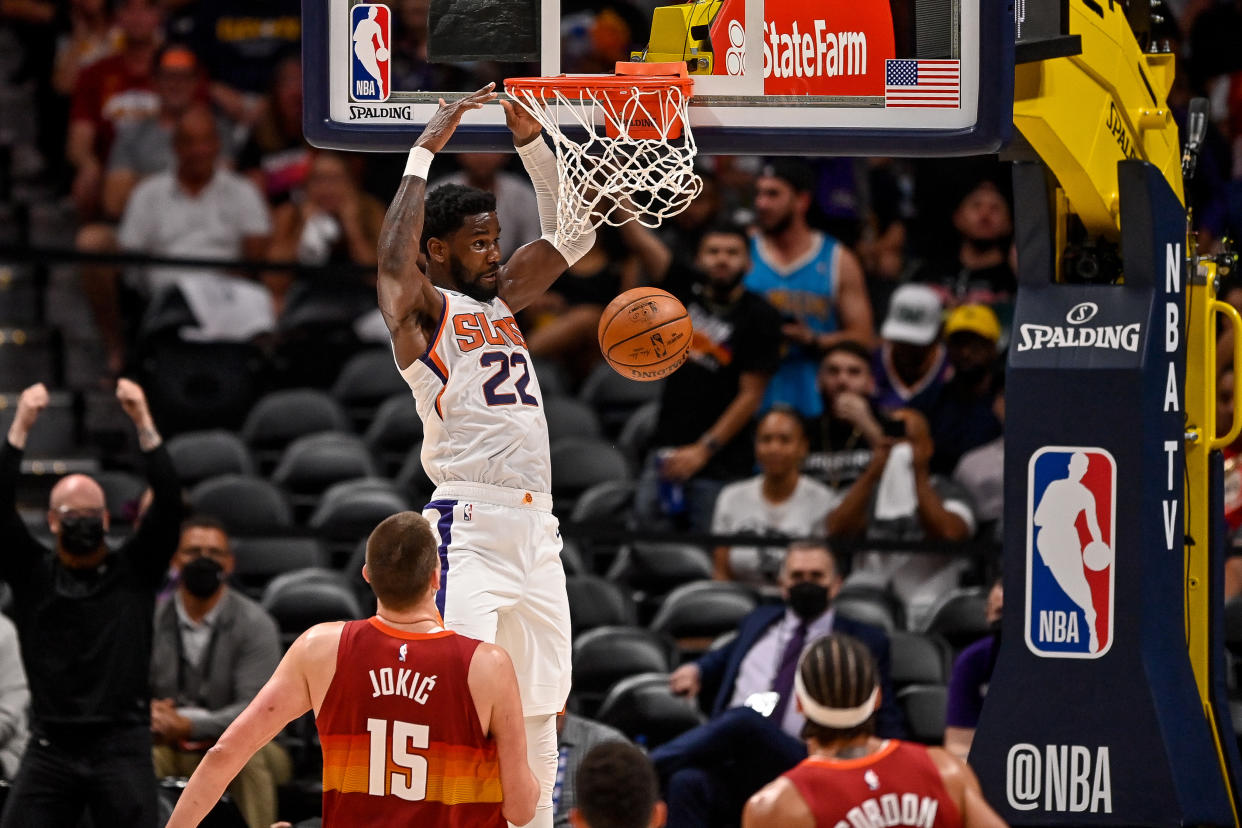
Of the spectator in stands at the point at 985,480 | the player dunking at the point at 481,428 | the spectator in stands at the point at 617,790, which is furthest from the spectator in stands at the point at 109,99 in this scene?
the spectator in stands at the point at 617,790

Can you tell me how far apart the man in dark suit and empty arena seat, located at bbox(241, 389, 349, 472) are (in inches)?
144

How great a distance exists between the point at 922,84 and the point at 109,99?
8270 mm

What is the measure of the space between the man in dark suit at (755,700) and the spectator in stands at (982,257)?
2.57 m

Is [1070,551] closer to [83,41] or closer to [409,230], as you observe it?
[409,230]

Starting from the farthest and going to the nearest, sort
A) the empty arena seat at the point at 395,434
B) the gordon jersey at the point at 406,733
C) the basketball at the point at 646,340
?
the empty arena seat at the point at 395,434, the basketball at the point at 646,340, the gordon jersey at the point at 406,733

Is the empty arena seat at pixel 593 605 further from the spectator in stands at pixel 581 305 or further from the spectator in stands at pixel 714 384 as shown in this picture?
the spectator in stands at pixel 581 305

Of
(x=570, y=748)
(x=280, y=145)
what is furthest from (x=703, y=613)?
(x=280, y=145)

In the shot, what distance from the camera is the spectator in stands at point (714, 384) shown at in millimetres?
9805

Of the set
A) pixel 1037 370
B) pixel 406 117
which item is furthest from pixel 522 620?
pixel 1037 370

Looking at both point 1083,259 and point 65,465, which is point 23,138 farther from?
point 1083,259

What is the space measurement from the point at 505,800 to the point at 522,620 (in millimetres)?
1060

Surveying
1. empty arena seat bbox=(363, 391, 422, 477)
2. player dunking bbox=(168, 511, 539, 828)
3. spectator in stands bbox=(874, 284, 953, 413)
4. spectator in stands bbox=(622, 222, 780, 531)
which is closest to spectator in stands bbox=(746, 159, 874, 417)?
spectator in stands bbox=(874, 284, 953, 413)

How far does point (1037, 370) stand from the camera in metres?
6.61

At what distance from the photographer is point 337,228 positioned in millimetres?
12031
